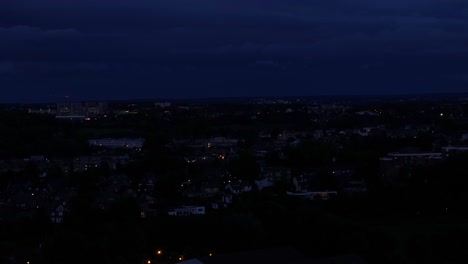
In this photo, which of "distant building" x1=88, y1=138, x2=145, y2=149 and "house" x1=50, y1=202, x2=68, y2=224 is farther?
"distant building" x1=88, y1=138, x2=145, y2=149

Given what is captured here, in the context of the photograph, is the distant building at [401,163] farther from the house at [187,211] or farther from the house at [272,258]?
the house at [272,258]

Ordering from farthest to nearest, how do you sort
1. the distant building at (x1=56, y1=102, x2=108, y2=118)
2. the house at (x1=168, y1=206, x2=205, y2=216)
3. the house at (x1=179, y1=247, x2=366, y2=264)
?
the distant building at (x1=56, y1=102, x2=108, y2=118)
the house at (x1=168, y1=206, x2=205, y2=216)
the house at (x1=179, y1=247, x2=366, y2=264)

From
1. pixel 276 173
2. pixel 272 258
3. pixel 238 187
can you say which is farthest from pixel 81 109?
pixel 272 258

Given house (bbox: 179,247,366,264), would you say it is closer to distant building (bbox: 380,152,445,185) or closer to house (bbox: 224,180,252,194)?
distant building (bbox: 380,152,445,185)

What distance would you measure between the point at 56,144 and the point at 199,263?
29.8 metres

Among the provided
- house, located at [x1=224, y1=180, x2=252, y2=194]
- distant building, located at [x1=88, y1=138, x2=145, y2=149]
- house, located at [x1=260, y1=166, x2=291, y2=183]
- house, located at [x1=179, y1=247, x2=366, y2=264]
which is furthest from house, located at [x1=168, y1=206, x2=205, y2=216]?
distant building, located at [x1=88, y1=138, x2=145, y2=149]

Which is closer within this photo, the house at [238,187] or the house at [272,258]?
the house at [272,258]

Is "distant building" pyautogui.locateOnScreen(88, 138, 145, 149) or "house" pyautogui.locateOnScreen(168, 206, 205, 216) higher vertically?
"house" pyautogui.locateOnScreen(168, 206, 205, 216)

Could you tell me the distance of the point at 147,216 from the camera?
62.0ft

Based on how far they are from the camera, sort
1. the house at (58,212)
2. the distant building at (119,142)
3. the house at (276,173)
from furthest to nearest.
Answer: the distant building at (119,142) < the house at (276,173) < the house at (58,212)

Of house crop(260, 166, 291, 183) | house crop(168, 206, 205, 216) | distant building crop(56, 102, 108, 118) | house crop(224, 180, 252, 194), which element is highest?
house crop(168, 206, 205, 216)

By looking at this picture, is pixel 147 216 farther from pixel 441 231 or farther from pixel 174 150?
pixel 174 150

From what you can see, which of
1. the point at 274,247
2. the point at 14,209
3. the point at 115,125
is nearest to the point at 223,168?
the point at 14,209

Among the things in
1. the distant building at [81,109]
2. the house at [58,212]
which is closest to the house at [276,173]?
the house at [58,212]
